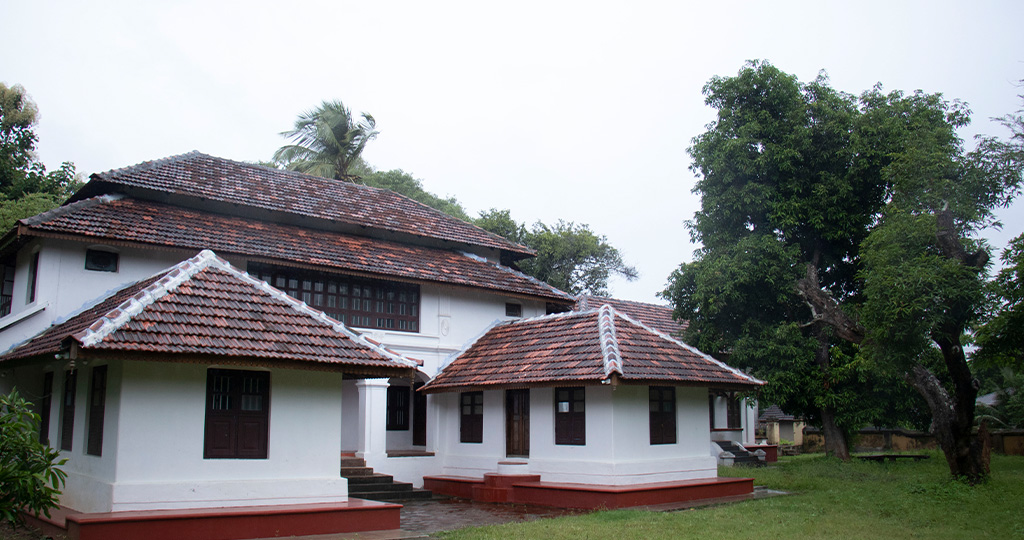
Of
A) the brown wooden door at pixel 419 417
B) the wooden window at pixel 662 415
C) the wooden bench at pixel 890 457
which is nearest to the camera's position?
the wooden window at pixel 662 415

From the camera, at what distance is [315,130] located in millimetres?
30750

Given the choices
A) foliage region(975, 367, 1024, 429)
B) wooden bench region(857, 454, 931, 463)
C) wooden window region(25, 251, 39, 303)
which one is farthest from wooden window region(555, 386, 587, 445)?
foliage region(975, 367, 1024, 429)

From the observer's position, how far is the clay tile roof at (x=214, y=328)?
9633mm

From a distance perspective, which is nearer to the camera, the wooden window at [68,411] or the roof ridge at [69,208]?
the wooden window at [68,411]

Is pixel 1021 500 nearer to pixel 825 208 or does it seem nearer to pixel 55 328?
pixel 825 208

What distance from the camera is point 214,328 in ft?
34.0

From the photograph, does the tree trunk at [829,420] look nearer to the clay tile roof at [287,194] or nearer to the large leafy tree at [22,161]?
the clay tile roof at [287,194]

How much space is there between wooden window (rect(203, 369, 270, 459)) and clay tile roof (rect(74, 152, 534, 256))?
6712 mm

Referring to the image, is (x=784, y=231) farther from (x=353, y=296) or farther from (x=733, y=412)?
(x=353, y=296)

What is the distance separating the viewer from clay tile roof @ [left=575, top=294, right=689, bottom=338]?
2553 centimetres

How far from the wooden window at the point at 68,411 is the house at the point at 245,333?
0.16 ft

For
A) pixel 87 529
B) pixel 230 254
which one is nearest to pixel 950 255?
pixel 230 254

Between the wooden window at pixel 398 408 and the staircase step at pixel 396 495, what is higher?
the wooden window at pixel 398 408

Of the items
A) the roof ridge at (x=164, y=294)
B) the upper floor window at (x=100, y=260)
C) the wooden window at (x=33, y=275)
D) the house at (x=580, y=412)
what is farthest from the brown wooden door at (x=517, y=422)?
the wooden window at (x=33, y=275)
